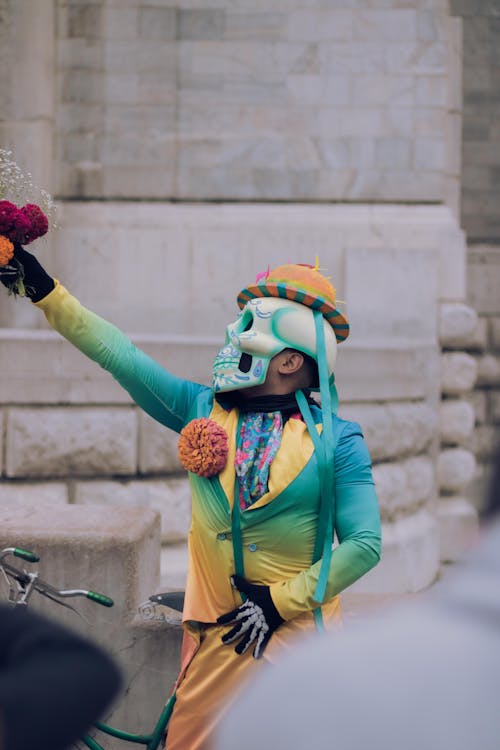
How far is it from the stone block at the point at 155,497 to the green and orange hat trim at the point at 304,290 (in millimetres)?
3491

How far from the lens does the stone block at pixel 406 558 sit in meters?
7.74

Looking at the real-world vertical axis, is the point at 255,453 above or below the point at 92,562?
above

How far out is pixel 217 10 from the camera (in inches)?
345

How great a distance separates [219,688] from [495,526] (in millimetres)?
2011

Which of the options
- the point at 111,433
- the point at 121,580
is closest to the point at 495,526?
the point at 121,580

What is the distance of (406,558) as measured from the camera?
800cm

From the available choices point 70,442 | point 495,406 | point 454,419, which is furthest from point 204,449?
point 495,406

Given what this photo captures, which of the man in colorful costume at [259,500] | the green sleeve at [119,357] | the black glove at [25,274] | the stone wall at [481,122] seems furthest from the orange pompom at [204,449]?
the stone wall at [481,122]

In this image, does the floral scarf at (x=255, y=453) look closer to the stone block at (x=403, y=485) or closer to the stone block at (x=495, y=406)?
the stone block at (x=403, y=485)

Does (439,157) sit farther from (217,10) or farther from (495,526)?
(495,526)

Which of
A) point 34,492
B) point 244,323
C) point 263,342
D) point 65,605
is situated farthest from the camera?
point 34,492

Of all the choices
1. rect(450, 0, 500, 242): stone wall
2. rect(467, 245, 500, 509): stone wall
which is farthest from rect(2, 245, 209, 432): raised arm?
rect(450, 0, 500, 242): stone wall

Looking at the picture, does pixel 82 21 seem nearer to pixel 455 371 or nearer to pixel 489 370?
pixel 455 371

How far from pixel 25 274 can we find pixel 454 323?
601 centimetres
